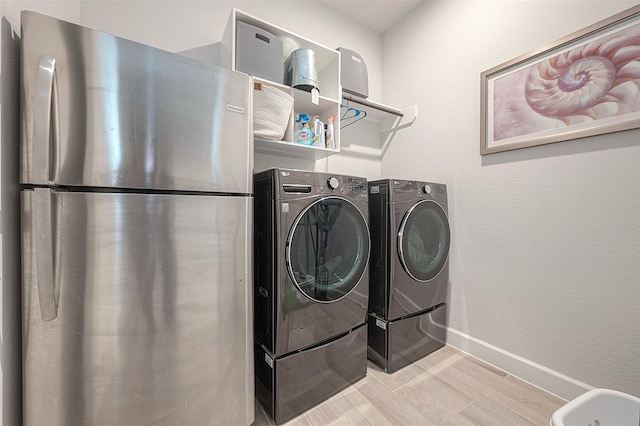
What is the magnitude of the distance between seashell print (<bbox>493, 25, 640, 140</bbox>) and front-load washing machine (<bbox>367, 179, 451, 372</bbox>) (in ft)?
2.03

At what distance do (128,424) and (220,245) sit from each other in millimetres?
653

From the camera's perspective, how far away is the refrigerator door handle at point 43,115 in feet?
2.40

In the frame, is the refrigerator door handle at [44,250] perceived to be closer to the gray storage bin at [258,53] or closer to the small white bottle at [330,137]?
the gray storage bin at [258,53]

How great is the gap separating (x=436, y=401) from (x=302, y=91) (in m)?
1.94

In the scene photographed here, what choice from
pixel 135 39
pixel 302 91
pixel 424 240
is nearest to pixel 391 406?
pixel 424 240

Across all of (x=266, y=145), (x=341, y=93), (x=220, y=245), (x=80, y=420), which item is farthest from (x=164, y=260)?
(x=341, y=93)

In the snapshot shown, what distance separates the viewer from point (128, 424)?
0.86 m

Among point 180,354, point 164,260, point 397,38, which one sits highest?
point 397,38

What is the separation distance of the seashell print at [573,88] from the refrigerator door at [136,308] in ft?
5.49

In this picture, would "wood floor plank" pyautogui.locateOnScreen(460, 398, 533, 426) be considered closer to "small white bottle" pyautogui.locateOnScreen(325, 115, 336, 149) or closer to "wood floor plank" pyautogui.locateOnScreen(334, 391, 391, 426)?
"wood floor plank" pyautogui.locateOnScreen(334, 391, 391, 426)

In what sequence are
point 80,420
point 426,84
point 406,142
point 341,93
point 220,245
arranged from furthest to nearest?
point 406,142 < point 426,84 < point 341,93 < point 220,245 < point 80,420

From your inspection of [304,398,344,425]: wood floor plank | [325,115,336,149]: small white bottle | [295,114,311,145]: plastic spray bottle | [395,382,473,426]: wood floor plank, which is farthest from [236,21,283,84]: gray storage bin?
[395,382,473,426]: wood floor plank

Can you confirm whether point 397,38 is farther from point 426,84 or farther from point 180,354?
point 180,354

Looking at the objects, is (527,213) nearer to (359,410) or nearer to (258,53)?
(359,410)
